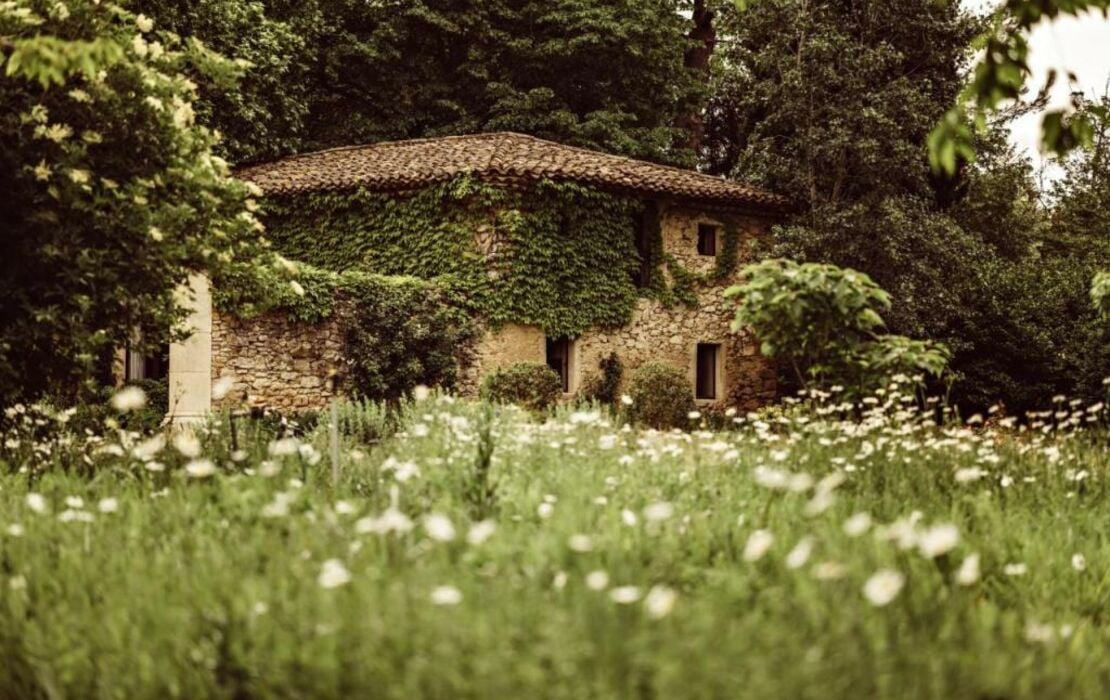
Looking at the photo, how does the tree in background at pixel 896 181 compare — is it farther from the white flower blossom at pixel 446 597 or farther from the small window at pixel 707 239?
the white flower blossom at pixel 446 597

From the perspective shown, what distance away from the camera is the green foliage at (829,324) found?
34.5 ft

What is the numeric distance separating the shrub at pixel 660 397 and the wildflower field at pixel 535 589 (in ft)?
45.6

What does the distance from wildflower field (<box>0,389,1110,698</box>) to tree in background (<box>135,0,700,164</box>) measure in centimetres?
2344

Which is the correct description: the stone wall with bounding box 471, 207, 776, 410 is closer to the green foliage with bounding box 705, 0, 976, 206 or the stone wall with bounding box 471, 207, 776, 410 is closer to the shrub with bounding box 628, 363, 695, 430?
the shrub with bounding box 628, 363, 695, 430

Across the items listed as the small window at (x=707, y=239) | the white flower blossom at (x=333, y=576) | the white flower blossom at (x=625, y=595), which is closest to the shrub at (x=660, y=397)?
the small window at (x=707, y=239)

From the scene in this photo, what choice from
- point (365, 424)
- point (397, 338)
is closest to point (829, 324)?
point (365, 424)

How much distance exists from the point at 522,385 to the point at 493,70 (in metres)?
12.9

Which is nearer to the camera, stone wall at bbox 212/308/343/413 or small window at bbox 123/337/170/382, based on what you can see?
stone wall at bbox 212/308/343/413

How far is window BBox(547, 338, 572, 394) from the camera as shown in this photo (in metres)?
23.3

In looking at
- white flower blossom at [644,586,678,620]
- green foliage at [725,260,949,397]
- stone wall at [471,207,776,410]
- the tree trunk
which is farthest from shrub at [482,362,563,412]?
white flower blossom at [644,586,678,620]

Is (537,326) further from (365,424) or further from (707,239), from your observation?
(365,424)

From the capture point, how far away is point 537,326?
74.2 feet

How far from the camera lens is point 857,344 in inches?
429

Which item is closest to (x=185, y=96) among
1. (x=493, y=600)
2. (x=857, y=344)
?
(x=857, y=344)
